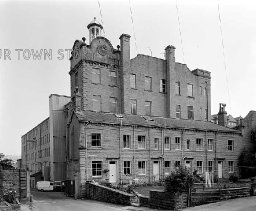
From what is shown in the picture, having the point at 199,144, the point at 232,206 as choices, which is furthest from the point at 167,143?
the point at 232,206

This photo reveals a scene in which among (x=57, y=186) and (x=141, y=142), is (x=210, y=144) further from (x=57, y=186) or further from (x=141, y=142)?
(x=57, y=186)

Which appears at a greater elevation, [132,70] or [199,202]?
[132,70]

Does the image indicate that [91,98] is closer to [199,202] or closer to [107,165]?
[107,165]

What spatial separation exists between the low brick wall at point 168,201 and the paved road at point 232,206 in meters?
0.78

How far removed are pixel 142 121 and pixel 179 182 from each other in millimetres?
18313

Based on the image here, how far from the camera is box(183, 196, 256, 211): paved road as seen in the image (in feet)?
63.6

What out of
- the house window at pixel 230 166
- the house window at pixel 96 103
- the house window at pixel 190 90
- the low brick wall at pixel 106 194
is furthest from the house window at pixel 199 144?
the low brick wall at pixel 106 194

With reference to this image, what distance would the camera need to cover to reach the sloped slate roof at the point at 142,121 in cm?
3513

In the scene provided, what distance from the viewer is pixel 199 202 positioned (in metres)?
22.0

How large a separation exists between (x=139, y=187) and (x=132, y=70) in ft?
57.0

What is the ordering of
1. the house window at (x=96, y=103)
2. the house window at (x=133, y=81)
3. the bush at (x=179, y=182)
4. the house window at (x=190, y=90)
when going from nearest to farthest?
1. the bush at (x=179, y=182)
2. the house window at (x=96, y=103)
3. the house window at (x=133, y=81)
4. the house window at (x=190, y=90)

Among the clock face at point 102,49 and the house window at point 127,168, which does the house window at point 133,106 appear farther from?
the house window at point 127,168

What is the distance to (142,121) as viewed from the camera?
3922 centimetres

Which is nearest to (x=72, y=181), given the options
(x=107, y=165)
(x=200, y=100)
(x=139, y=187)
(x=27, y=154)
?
(x=107, y=165)
